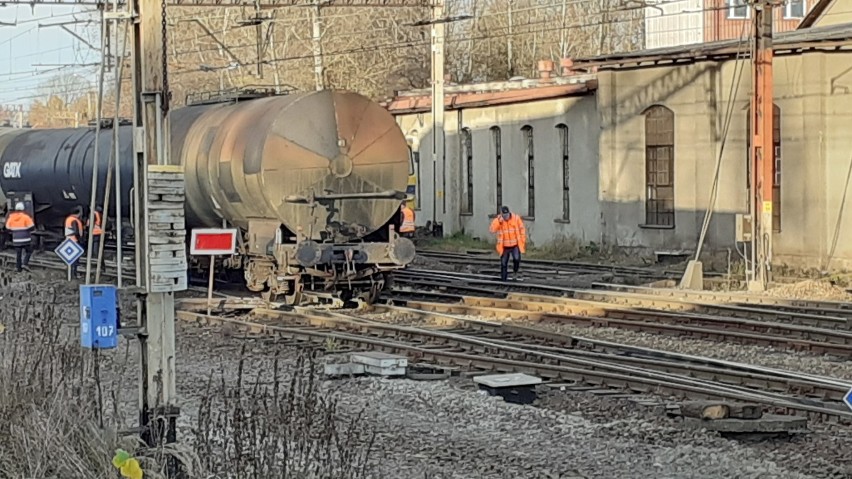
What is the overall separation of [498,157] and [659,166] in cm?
798

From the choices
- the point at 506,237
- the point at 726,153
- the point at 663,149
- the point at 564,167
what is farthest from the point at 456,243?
the point at 506,237

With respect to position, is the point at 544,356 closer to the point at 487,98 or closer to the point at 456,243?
the point at 456,243

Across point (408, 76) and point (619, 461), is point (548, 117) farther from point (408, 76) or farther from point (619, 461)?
point (619, 461)

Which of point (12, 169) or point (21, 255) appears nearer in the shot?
→ point (21, 255)

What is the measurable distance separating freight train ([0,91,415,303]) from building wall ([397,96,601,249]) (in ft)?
48.0

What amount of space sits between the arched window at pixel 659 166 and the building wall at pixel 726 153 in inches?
6.9

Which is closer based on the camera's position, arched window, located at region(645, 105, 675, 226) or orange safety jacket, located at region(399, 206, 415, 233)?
orange safety jacket, located at region(399, 206, 415, 233)

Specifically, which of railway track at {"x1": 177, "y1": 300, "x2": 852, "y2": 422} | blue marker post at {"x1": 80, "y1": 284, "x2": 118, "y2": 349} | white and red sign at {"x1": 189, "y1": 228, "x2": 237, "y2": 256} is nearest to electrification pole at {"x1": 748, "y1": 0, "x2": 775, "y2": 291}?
railway track at {"x1": 177, "y1": 300, "x2": 852, "y2": 422}

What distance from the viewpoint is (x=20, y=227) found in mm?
26094

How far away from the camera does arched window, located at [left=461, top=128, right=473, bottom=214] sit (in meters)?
39.8

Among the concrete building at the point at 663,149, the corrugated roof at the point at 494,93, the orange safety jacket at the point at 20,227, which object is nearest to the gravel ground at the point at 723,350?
the concrete building at the point at 663,149

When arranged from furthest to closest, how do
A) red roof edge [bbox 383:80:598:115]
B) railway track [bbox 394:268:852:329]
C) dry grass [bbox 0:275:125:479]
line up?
red roof edge [bbox 383:80:598:115] → railway track [bbox 394:268:852:329] → dry grass [bbox 0:275:125:479]

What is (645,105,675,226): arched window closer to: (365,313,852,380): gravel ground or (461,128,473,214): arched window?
(461,128,473,214): arched window

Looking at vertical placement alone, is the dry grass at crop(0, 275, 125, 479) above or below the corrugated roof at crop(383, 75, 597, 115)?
below
